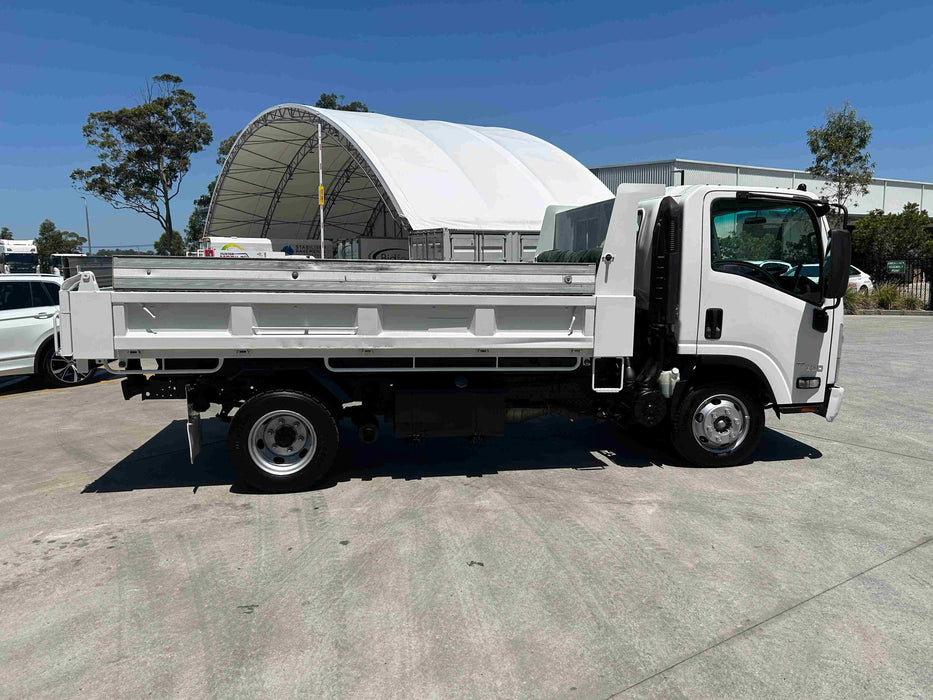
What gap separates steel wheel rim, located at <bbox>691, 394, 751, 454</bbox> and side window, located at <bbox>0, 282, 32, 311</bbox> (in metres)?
9.67

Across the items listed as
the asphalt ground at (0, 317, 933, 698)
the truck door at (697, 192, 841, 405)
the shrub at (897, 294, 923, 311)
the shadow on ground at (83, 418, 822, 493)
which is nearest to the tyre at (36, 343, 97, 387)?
the asphalt ground at (0, 317, 933, 698)

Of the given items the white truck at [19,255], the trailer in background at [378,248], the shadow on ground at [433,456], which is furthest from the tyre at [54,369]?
the white truck at [19,255]

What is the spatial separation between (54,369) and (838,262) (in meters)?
10.6

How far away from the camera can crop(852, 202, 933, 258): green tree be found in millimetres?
28156

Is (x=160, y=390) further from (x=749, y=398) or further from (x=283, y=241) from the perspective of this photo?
(x=283, y=241)

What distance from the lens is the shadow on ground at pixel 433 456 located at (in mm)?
5906

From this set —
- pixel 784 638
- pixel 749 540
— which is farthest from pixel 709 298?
pixel 784 638

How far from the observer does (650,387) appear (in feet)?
19.2

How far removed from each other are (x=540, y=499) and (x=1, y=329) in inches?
341

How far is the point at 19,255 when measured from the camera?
3638cm

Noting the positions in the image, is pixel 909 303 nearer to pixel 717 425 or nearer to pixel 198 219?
pixel 717 425

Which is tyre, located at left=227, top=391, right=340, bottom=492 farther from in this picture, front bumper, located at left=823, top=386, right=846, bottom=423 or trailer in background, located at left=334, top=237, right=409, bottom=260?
trailer in background, located at left=334, top=237, right=409, bottom=260

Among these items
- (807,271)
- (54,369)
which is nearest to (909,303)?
(807,271)

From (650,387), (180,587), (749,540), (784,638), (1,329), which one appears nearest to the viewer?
(784,638)
